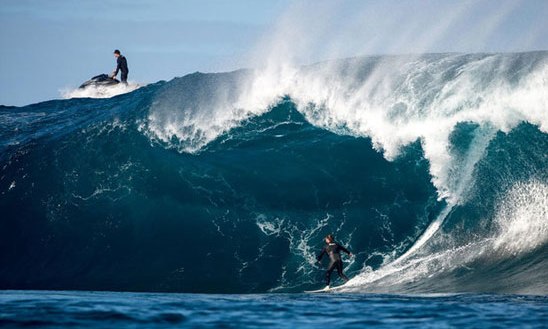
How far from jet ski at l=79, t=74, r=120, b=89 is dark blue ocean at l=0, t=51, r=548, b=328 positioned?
294 inches

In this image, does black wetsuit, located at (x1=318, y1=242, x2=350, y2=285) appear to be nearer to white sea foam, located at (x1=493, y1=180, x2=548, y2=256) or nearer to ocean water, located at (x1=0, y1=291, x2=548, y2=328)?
ocean water, located at (x1=0, y1=291, x2=548, y2=328)

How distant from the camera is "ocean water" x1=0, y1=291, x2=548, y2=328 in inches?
361

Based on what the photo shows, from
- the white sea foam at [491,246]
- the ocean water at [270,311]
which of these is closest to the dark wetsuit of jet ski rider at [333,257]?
the white sea foam at [491,246]

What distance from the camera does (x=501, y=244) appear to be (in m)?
14.8

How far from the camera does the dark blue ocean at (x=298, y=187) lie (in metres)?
14.9

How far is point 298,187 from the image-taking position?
17562 millimetres

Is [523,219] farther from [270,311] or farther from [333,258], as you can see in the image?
[270,311]

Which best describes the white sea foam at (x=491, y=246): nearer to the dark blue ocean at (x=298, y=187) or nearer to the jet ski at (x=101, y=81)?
the dark blue ocean at (x=298, y=187)

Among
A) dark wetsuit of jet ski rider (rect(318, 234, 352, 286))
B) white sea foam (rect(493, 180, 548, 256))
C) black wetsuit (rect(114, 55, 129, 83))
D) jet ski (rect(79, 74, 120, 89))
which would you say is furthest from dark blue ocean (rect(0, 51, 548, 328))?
jet ski (rect(79, 74, 120, 89))

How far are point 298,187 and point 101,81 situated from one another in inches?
530

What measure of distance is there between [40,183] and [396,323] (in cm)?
1146

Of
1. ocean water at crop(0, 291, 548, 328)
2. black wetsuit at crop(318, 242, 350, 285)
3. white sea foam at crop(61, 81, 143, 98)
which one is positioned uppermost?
white sea foam at crop(61, 81, 143, 98)

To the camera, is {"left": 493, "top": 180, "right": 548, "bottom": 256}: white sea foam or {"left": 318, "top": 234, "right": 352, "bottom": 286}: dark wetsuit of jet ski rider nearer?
{"left": 318, "top": 234, "right": 352, "bottom": 286}: dark wetsuit of jet ski rider

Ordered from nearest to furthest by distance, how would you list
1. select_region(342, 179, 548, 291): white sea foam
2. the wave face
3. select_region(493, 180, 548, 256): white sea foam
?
select_region(342, 179, 548, 291): white sea foam → select_region(493, 180, 548, 256): white sea foam → the wave face
